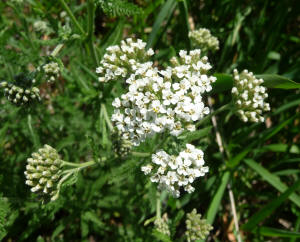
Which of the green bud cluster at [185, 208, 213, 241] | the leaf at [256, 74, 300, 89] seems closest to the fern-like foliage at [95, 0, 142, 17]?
the leaf at [256, 74, 300, 89]

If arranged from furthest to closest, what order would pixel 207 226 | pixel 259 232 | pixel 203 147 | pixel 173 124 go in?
pixel 259 232
pixel 207 226
pixel 203 147
pixel 173 124

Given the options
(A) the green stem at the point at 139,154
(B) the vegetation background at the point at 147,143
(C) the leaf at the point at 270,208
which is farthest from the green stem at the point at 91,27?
(C) the leaf at the point at 270,208

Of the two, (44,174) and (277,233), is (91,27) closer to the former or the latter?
(44,174)

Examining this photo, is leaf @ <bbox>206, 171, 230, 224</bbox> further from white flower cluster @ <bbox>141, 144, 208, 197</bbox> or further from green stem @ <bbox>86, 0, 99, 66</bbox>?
green stem @ <bbox>86, 0, 99, 66</bbox>

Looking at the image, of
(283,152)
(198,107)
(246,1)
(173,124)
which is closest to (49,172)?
(173,124)

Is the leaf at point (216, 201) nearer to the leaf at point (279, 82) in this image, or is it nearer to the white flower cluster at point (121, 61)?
the leaf at point (279, 82)

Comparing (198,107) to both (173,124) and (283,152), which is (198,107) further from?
(283,152)
